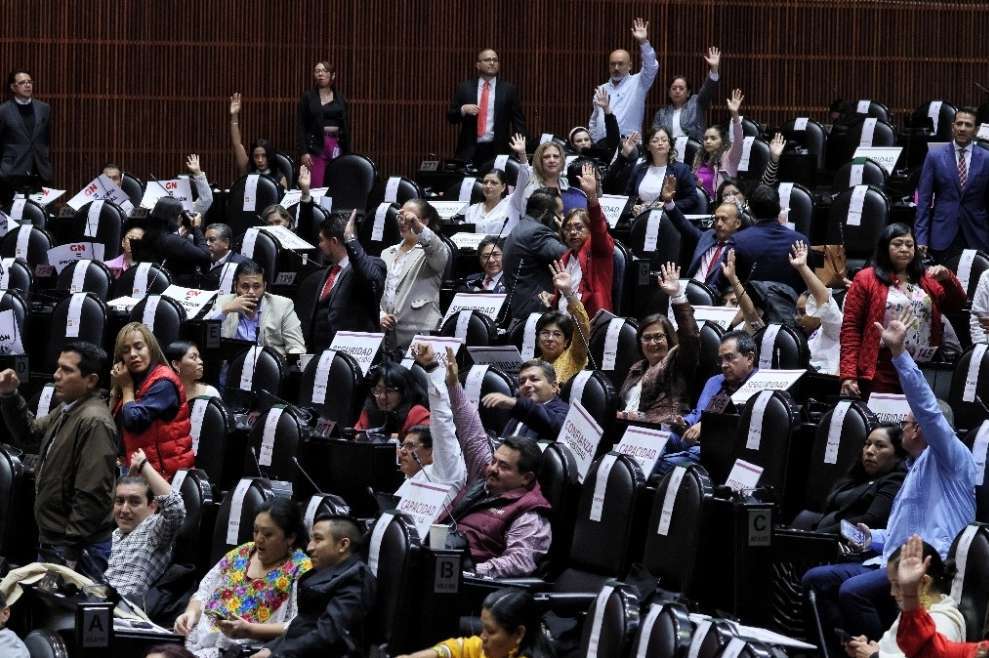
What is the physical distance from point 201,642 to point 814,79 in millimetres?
9720

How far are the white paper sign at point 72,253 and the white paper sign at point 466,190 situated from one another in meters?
2.37

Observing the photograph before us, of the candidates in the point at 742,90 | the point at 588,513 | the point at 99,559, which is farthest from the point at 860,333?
the point at 742,90

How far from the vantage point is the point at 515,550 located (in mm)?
6203

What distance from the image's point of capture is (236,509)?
21.8 ft

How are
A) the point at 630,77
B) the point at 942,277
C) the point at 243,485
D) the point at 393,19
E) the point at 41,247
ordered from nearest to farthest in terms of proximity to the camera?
1. the point at 243,485
2. the point at 942,277
3. the point at 41,247
4. the point at 630,77
5. the point at 393,19

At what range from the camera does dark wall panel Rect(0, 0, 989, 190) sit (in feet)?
46.5

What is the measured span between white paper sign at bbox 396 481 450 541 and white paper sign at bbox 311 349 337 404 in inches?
66.7

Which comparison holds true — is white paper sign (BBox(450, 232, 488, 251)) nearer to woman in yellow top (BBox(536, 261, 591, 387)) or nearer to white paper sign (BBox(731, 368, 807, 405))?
woman in yellow top (BBox(536, 261, 591, 387))

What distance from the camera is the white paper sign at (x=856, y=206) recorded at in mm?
10297

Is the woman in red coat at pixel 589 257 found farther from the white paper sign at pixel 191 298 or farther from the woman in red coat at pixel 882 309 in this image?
the white paper sign at pixel 191 298

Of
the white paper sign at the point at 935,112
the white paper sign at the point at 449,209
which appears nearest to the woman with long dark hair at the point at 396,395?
the white paper sign at the point at 449,209

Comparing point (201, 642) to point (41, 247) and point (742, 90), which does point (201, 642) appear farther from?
point (742, 90)

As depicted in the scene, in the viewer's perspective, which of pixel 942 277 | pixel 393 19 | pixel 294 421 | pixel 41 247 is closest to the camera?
pixel 294 421

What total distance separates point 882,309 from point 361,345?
89.4 inches
